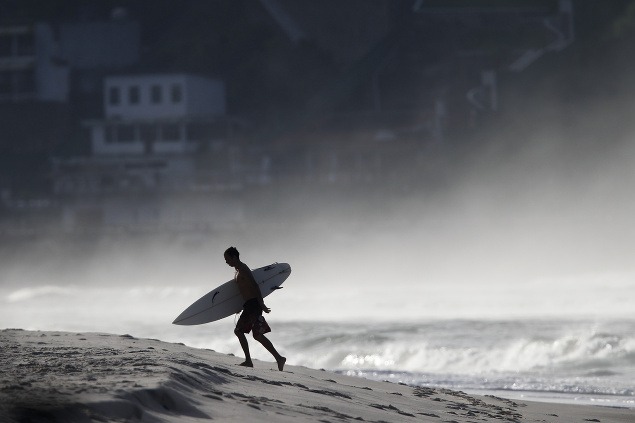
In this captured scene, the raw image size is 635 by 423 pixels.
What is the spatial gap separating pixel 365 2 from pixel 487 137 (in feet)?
40.0

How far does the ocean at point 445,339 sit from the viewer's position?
1633 centimetres

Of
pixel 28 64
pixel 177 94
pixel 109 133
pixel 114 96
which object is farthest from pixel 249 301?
pixel 28 64

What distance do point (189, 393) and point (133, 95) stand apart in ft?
181

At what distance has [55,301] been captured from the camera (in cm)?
4044

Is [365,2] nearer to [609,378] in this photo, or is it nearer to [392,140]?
[392,140]

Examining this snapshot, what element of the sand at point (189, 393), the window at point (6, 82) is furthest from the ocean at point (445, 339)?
the window at point (6, 82)

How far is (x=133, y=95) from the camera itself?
6319cm

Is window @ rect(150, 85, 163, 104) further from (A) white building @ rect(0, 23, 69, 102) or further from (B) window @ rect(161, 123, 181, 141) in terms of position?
(A) white building @ rect(0, 23, 69, 102)

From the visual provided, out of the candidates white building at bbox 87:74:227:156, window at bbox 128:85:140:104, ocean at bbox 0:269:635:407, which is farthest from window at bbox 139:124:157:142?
ocean at bbox 0:269:635:407

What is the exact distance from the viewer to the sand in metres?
8.16

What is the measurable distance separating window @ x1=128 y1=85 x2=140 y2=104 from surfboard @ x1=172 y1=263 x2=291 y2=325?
50.5 meters

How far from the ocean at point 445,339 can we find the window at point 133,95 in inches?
1165

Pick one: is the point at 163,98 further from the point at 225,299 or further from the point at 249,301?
the point at 249,301

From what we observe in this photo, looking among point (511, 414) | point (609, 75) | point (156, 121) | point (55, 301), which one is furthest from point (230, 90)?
point (511, 414)
